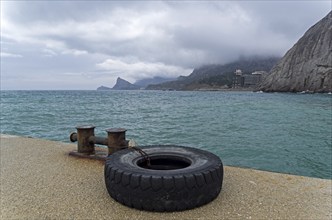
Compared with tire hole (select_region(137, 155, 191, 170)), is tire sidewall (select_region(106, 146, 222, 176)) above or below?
above

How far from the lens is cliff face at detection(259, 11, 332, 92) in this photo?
268 ft

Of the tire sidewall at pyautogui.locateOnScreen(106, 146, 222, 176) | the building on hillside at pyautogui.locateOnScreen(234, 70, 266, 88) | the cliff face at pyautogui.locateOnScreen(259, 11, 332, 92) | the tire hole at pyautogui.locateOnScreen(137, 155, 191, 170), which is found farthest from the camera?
the building on hillside at pyautogui.locateOnScreen(234, 70, 266, 88)

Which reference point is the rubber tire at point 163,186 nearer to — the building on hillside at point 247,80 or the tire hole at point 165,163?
the tire hole at point 165,163

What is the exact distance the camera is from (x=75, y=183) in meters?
3.67

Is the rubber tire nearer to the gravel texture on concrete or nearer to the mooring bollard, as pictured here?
the gravel texture on concrete

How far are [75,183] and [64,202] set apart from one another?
2.02ft

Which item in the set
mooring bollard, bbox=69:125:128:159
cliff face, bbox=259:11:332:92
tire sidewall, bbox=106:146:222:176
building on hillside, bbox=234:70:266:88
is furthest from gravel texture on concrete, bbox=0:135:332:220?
building on hillside, bbox=234:70:266:88

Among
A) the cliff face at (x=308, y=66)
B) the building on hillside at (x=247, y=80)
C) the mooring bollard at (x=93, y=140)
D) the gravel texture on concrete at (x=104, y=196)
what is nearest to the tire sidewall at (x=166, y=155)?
the gravel texture on concrete at (x=104, y=196)

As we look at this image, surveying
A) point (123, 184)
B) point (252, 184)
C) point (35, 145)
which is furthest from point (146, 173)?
point (35, 145)

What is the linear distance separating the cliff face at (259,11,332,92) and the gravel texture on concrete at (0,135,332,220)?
87281 mm

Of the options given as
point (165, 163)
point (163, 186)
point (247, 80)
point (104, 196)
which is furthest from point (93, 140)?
point (247, 80)

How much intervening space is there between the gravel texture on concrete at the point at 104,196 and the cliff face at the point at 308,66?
8728 centimetres

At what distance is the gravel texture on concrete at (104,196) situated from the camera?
2.79 meters

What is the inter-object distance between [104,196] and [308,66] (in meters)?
98.7
